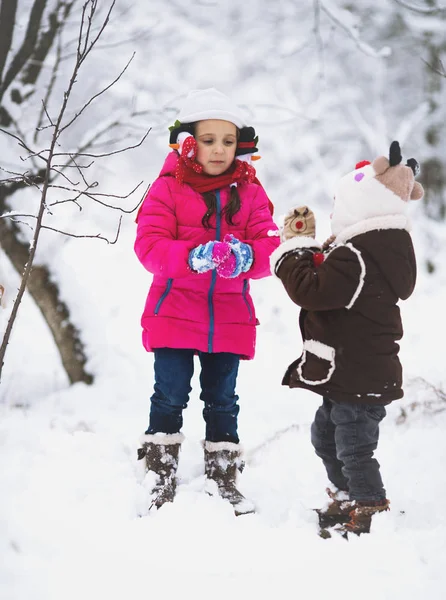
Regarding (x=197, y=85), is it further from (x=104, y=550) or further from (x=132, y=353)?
(x=104, y=550)

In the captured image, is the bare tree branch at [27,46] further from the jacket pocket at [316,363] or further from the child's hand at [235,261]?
the jacket pocket at [316,363]

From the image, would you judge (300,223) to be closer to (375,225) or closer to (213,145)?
(375,225)

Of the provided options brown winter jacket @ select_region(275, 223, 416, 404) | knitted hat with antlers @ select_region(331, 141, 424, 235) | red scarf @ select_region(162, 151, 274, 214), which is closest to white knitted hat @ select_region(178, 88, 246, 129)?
red scarf @ select_region(162, 151, 274, 214)

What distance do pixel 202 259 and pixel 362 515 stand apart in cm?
126

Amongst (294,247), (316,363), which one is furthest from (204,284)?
(316,363)

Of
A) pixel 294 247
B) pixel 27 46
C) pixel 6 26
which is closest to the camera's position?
pixel 294 247

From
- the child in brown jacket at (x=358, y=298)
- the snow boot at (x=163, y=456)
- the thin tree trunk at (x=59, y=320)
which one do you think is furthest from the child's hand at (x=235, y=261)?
the thin tree trunk at (x=59, y=320)

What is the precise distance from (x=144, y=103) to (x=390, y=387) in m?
5.11

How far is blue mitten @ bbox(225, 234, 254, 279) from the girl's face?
1.36 ft

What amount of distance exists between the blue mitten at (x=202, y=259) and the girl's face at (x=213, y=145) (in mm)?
511

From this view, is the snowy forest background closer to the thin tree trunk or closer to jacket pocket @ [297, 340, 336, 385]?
the thin tree trunk

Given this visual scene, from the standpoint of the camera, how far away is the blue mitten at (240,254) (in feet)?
7.91

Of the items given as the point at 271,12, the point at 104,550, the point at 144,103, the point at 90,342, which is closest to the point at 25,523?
the point at 104,550

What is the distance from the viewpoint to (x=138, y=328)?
265 inches
